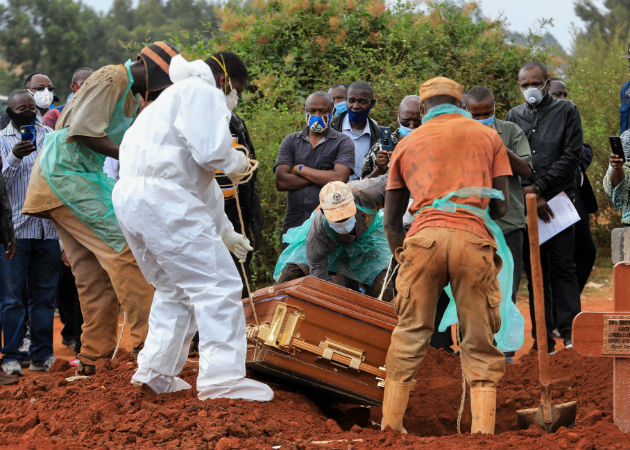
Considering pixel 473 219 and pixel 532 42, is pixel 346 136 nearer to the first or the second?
pixel 473 219

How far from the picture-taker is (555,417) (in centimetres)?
457

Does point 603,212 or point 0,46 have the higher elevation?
point 0,46

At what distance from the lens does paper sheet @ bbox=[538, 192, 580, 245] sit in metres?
7.25

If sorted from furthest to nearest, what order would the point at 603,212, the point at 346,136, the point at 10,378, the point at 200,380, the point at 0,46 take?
the point at 0,46 → the point at 603,212 → the point at 346,136 → the point at 10,378 → the point at 200,380

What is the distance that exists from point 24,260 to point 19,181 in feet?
2.21

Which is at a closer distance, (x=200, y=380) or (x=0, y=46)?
(x=200, y=380)

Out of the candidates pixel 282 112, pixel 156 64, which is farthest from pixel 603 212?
pixel 156 64

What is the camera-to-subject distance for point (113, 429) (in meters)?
4.46

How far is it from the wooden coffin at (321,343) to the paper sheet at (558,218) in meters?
2.41

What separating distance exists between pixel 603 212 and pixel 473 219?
10402 millimetres

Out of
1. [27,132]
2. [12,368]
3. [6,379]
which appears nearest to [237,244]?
[6,379]

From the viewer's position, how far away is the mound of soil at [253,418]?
4.15 metres

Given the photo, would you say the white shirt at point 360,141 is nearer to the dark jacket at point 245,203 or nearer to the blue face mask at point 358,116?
the blue face mask at point 358,116

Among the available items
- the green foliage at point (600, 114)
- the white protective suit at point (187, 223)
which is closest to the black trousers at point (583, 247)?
the white protective suit at point (187, 223)
